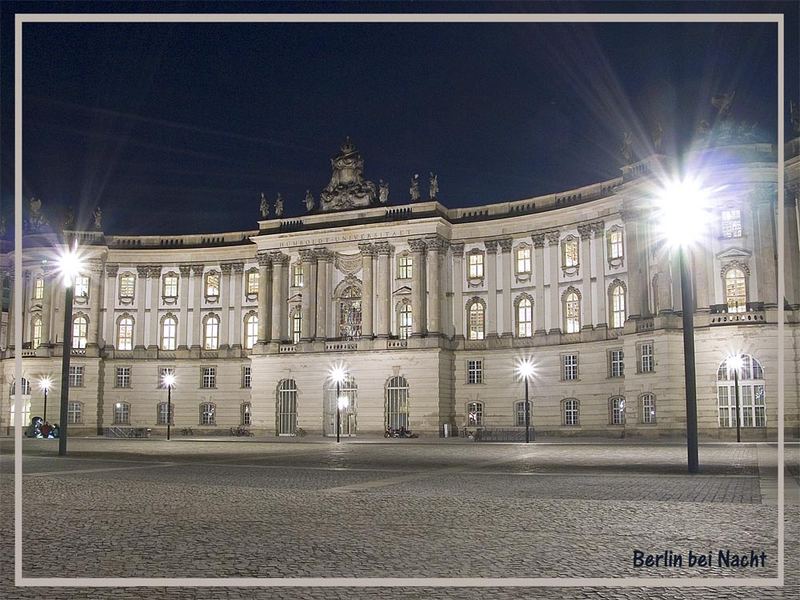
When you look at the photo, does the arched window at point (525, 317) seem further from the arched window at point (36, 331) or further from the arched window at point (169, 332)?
the arched window at point (36, 331)

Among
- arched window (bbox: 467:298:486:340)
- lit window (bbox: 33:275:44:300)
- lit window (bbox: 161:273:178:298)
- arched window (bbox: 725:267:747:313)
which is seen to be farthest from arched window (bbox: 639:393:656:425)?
lit window (bbox: 33:275:44:300)

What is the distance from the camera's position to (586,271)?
6338 centimetres

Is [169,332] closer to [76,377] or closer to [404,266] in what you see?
[76,377]

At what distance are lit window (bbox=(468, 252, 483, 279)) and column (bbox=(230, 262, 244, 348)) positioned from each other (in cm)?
2208

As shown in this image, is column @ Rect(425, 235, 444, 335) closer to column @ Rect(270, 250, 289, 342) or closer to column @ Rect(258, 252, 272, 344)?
column @ Rect(270, 250, 289, 342)

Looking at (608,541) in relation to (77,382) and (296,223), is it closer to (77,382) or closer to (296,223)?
(296,223)

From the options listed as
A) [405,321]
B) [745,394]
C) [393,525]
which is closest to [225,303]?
[405,321]

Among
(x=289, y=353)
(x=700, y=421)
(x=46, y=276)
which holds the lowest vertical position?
(x=700, y=421)

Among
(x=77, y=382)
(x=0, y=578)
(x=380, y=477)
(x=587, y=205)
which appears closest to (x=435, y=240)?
(x=587, y=205)

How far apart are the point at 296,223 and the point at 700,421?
37.4 meters

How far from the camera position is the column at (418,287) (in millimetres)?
67500

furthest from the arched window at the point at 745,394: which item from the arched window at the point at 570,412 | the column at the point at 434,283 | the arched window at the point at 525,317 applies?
the column at the point at 434,283

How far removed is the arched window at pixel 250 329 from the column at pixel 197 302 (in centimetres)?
445

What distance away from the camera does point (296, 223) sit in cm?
7325
